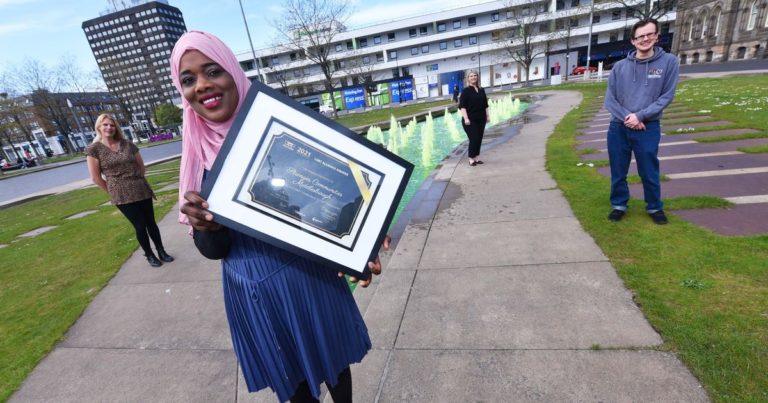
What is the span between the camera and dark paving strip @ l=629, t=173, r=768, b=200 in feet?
13.8

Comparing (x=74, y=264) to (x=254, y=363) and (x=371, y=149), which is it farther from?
(x=371, y=149)

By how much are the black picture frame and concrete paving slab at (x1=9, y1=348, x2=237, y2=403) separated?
173 cm

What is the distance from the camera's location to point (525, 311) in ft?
8.54

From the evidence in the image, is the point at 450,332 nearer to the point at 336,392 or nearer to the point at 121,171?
the point at 336,392

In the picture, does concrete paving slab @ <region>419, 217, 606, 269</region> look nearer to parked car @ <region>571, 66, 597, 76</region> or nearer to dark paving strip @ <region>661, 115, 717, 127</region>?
dark paving strip @ <region>661, 115, 717, 127</region>

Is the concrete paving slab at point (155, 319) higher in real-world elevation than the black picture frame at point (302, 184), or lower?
lower

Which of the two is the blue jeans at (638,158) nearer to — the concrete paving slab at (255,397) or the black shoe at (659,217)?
the black shoe at (659,217)

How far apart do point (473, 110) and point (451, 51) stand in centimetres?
4943

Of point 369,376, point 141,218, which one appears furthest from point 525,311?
point 141,218

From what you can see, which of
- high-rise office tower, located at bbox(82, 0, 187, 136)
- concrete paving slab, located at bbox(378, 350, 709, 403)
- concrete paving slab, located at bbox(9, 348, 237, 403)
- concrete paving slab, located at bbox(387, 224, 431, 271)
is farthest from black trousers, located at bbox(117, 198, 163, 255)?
high-rise office tower, located at bbox(82, 0, 187, 136)

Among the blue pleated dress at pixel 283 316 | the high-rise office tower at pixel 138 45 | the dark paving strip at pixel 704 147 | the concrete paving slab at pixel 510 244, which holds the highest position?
the high-rise office tower at pixel 138 45

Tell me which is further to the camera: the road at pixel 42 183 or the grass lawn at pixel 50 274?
the road at pixel 42 183

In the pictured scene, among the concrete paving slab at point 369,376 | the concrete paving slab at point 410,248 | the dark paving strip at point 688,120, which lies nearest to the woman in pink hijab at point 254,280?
the concrete paving slab at point 369,376

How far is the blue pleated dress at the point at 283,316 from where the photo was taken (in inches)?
54.9
